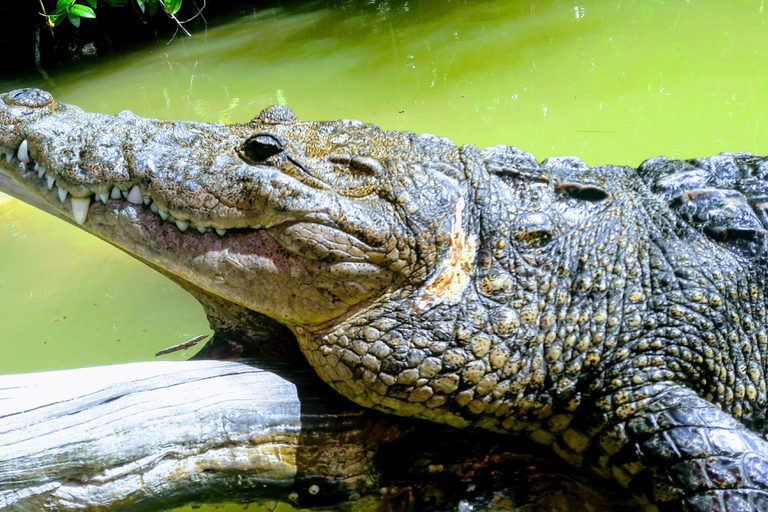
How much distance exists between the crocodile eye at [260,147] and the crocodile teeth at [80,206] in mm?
676

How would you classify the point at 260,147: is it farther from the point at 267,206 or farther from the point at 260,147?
the point at 267,206

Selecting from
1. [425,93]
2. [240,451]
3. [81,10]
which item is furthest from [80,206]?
[81,10]

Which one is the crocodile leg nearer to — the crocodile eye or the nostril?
the crocodile eye

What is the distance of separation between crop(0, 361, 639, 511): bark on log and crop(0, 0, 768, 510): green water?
701mm

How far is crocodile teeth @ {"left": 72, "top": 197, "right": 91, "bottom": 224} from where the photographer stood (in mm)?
2516

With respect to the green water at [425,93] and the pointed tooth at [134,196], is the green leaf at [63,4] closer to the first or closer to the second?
the green water at [425,93]

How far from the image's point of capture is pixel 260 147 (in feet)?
7.95

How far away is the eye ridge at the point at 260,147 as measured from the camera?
2406 millimetres

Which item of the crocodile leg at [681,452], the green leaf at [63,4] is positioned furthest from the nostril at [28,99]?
the green leaf at [63,4]

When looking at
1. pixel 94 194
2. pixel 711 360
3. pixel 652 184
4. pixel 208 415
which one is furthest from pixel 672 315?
pixel 94 194

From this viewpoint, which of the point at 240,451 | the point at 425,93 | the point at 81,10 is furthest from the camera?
the point at 81,10

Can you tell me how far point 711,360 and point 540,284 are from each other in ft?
2.28

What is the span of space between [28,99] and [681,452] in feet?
9.78

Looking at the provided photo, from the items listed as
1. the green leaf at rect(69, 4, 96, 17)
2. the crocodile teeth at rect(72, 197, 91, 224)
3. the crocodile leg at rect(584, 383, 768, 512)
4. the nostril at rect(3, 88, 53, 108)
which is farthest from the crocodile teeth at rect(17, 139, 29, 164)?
the green leaf at rect(69, 4, 96, 17)
